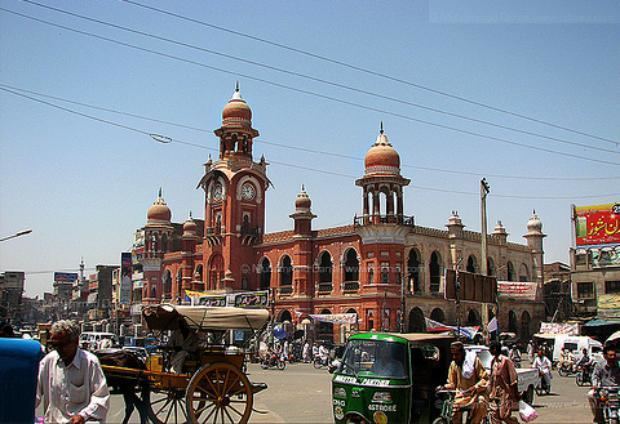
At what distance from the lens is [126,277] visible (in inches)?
2662

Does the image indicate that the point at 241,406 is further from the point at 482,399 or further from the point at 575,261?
the point at 575,261

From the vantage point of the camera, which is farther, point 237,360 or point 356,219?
point 356,219

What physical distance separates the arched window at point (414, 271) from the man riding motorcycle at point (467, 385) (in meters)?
34.5

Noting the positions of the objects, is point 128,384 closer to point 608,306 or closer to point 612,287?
point 608,306

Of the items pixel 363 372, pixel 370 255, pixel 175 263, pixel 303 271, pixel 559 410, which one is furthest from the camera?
pixel 175 263

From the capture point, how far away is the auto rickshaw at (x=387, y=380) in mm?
10266

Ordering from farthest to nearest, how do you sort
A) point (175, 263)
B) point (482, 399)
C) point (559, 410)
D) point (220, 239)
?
point (175, 263), point (220, 239), point (559, 410), point (482, 399)

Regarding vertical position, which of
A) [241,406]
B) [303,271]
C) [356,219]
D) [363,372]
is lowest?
[241,406]

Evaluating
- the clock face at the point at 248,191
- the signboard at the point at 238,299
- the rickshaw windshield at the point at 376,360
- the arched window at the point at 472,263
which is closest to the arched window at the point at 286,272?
the signboard at the point at 238,299

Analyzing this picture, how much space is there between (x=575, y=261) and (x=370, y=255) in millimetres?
16005

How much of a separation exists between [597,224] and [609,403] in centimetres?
3862

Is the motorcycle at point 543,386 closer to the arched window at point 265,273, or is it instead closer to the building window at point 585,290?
the building window at point 585,290

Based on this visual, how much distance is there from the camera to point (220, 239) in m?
51.7

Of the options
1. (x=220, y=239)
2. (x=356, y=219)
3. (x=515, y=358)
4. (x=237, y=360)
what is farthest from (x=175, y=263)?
(x=237, y=360)
